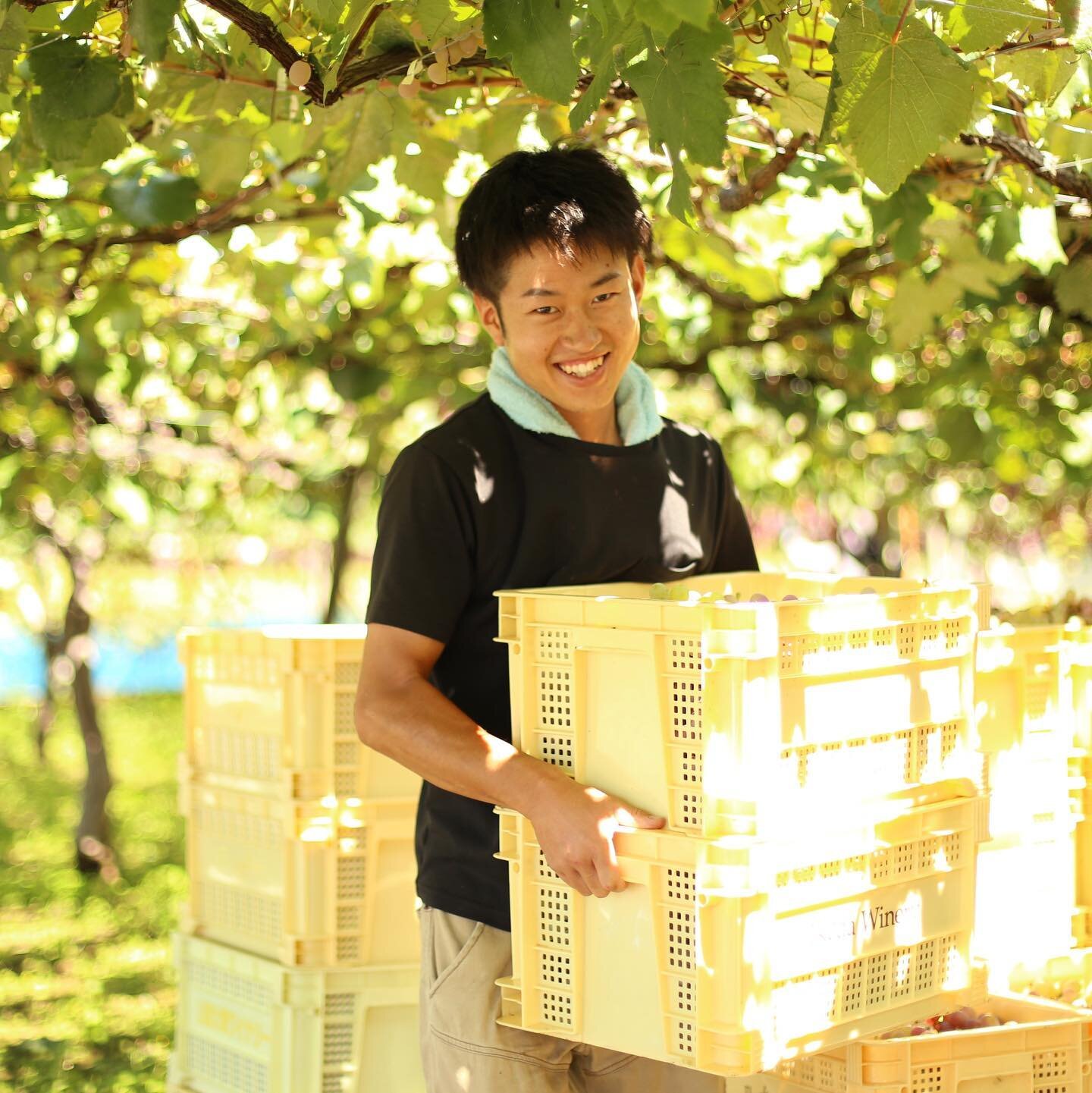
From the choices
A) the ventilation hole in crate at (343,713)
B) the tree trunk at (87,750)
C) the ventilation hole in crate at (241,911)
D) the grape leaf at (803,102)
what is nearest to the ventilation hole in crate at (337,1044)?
the ventilation hole in crate at (241,911)

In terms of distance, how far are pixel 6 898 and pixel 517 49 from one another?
6.06 metres

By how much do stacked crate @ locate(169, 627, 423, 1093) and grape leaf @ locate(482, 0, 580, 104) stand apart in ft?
6.32

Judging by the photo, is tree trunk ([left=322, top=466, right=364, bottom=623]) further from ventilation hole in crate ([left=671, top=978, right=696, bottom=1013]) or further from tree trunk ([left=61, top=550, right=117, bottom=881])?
ventilation hole in crate ([left=671, top=978, right=696, bottom=1013])

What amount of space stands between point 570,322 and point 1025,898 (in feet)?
5.34

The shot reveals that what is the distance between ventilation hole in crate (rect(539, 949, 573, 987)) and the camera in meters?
1.93

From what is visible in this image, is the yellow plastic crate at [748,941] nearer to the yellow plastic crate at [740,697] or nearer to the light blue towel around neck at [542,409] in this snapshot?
the yellow plastic crate at [740,697]

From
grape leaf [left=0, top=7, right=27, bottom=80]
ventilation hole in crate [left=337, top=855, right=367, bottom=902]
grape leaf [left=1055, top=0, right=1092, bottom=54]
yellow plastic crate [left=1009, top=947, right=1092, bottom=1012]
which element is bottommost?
yellow plastic crate [left=1009, top=947, right=1092, bottom=1012]

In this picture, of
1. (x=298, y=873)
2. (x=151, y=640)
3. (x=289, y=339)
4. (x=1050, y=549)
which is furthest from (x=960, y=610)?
(x=151, y=640)

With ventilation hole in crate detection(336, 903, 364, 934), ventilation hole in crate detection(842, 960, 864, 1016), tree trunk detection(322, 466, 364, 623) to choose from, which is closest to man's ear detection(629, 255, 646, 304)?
ventilation hole in crate detection(842, 960, 864, 1016)

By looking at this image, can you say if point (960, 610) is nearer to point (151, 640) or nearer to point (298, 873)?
point (298, 873)

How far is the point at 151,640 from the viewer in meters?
13.7

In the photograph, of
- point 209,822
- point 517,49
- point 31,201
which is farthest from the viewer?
point 209,822

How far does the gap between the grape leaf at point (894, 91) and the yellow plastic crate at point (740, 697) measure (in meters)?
0.54

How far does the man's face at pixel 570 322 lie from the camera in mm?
2098
